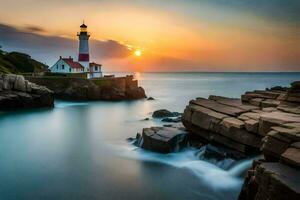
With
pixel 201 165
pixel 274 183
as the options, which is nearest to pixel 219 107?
pixel 201 165

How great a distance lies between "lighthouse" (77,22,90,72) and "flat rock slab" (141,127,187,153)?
1477 inches

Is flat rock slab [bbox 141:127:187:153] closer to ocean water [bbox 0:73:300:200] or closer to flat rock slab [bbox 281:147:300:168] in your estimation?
ocean water [bbox 0:73:300:200]

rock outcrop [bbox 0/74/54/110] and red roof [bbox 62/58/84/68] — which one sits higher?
red roof [bbox 62/58/84/68]

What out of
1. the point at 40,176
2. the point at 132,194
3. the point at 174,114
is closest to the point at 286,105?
the point at 132,194

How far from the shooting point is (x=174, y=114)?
74.6ft

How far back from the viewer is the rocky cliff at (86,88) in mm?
38375

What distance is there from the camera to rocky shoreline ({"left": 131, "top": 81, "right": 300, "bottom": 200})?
6.25 meters

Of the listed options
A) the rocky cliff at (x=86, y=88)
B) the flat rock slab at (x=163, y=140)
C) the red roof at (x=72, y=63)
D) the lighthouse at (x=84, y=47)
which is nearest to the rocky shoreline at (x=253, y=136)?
the flat rock slab at (x=163, y=140)

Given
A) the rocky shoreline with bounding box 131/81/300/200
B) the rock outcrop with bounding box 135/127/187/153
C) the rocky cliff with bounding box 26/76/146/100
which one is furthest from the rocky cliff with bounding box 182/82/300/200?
the rocky cliff with bounding box 26/76/146/100

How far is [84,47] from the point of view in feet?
158

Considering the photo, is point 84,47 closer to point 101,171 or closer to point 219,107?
point 219,107

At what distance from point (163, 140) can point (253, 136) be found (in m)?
3.88

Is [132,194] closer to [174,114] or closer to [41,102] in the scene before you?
[174,114]

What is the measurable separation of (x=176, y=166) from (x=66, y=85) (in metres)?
31.5
